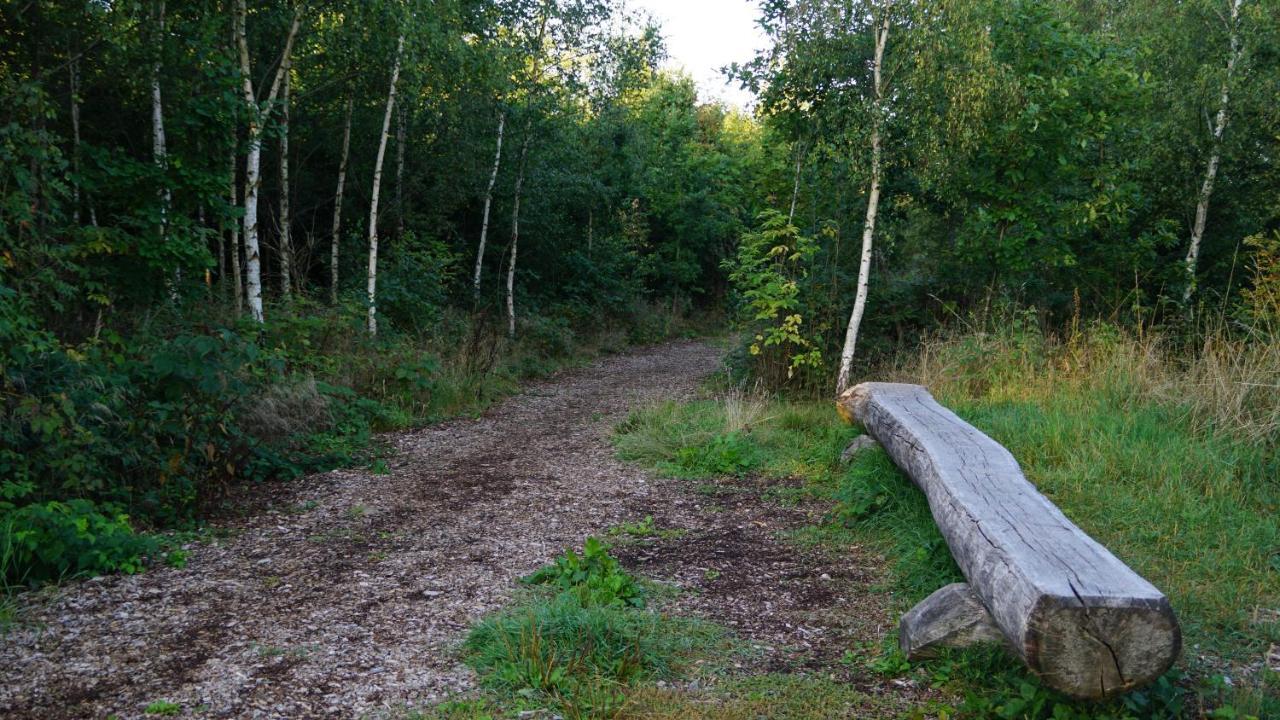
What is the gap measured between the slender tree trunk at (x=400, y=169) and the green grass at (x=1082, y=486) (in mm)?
7825

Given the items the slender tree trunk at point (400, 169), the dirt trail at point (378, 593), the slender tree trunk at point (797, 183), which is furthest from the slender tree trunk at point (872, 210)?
the slender tree trunk at point (400, 169)

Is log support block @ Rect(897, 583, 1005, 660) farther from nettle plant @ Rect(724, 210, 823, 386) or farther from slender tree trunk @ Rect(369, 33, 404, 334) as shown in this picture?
slender tree trunk @ Rect(369, 33, 404, 334)

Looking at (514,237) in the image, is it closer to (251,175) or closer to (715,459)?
(251,175)

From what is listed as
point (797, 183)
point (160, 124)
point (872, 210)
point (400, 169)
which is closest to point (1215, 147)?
point (797, 183)

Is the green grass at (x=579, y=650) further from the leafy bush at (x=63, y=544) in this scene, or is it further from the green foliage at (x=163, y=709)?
the leafy bush at (x=63, y=544)

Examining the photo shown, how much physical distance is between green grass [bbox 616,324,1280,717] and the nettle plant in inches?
53.4

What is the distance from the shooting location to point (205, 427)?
5930 mm

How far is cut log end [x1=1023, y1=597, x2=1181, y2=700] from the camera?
2738 millimetres

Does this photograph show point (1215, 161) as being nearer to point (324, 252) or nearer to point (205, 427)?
point (205, 427)

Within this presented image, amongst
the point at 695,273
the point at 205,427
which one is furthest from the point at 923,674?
the point at 695,273

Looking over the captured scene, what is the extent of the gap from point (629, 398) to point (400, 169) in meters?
6.44

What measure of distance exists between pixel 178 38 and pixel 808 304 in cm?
849

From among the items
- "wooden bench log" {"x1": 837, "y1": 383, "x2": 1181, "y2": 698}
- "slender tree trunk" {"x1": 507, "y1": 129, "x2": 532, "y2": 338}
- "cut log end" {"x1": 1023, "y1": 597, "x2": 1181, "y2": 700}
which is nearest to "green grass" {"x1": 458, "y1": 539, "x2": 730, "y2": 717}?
"wooden bench log" {"x1": 837, "y1": 383, "x2": 1181, "y2": 698}

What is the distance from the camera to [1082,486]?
5.52 metres
